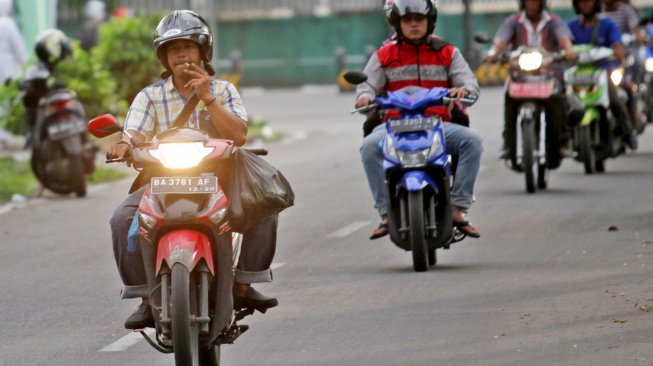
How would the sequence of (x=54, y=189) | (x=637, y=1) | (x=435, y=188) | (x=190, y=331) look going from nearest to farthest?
1. (x=190, y=331)
2. (x=435, y=188)
3. (x=54, y=189)
4. (x=637, y=1)

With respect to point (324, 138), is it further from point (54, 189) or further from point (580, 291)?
point (580, 291)

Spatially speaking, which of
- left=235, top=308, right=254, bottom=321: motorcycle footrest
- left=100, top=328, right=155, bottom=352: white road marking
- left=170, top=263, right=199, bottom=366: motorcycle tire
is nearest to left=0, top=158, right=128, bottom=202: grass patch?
left=100, top=328, right=155, bottom=352: white road marking

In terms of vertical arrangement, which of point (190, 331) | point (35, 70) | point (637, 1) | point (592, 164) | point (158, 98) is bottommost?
point (637, 1)

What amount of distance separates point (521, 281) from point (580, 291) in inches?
23.5

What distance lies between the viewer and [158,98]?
8.36m

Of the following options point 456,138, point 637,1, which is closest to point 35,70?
point 456,138

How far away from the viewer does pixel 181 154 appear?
7551 millimetres

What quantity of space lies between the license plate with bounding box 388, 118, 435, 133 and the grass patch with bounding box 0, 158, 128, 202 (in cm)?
760

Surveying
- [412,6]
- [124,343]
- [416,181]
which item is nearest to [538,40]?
[412,6]

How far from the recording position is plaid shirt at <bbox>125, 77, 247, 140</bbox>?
8281 mm

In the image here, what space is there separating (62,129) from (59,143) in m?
0.14

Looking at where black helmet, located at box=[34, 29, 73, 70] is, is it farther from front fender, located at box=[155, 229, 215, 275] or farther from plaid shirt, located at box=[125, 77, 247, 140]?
front fender, located at box=[155, 229, 215, 275]

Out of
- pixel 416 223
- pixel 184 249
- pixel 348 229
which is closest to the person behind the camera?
pixel 184 249

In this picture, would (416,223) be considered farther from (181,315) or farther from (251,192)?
(181,315)
